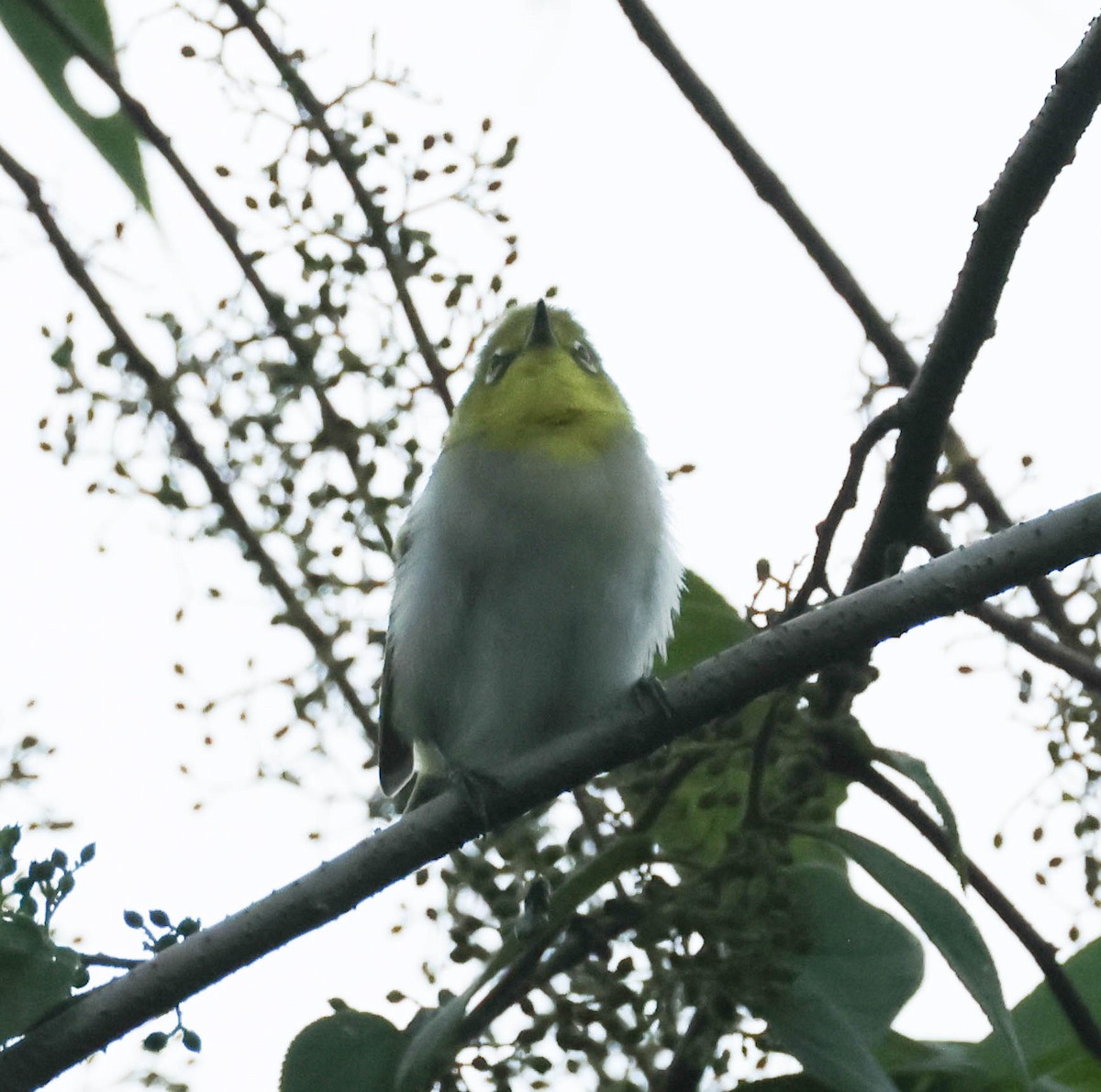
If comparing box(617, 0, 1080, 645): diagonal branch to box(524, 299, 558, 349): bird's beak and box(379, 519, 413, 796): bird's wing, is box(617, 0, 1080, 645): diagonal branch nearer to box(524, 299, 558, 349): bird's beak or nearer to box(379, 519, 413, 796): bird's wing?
box(524, 299, 558, 349): bird's beak

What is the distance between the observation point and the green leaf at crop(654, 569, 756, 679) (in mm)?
2674

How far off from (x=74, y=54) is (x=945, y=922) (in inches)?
60.4

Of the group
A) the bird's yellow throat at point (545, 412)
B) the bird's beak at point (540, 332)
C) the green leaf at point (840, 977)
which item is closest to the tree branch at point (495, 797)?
the green leaf at point (840, 977)

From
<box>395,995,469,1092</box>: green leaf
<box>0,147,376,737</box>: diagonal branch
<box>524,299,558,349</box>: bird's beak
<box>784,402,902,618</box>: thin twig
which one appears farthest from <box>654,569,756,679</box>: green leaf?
<box>524,299,558,349</box>: bird's beak

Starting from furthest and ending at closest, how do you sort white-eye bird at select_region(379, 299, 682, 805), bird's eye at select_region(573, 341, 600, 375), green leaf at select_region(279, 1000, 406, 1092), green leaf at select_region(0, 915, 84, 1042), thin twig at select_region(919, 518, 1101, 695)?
bird's eye at select_region(573, 341, 600, 375), white-eye bird at select_region(379, 299, 682, 805), thin twig at select_region(919, 518, 1101, 695), green leaf at select_region(279, 1000, 406, 1092), green leaf at select_region(0, 915, 84, 1042)

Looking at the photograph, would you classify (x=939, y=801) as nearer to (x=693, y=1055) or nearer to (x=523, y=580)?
(x=693, y=1055)

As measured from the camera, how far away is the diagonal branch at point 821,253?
2326mm

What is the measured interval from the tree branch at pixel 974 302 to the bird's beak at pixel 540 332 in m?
1.57

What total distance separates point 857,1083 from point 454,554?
171 cm

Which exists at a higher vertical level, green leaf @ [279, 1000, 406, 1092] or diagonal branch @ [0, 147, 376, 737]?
diagonal branch @ [0, 147, 376, 737]

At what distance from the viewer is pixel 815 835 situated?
209 centimetres

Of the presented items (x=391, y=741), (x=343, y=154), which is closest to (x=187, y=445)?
(x=343, y=154)

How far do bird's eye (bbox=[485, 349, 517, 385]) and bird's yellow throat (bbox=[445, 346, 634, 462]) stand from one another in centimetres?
3

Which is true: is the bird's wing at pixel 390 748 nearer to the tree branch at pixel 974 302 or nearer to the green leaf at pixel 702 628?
the green leaf at pixel 702 628
